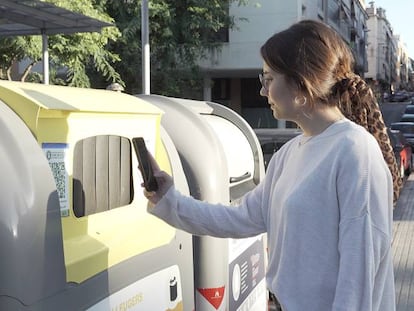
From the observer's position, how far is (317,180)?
1.75 metres

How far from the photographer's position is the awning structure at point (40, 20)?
7.73 metres

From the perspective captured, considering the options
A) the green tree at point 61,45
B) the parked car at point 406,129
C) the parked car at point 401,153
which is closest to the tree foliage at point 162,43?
the green tree at point 61,45

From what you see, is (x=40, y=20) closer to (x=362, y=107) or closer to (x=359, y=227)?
(x=362, y=107)

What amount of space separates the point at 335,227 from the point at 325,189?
0.12 m

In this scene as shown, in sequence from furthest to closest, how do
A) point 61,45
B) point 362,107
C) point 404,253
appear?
point 61,45 < point 404,253 < point 362,107

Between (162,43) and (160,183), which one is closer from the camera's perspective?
A: (160,183)

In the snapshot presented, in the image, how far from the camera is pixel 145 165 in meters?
2.13

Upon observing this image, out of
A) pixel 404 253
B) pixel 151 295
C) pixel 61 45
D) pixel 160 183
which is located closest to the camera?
pixel 160 183

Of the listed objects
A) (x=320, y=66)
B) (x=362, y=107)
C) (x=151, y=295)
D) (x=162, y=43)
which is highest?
(x=162, y=43)

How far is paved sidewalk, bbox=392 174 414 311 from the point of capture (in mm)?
6191

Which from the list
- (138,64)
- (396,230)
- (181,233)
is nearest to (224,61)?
(138,64)

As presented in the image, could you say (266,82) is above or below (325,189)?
above

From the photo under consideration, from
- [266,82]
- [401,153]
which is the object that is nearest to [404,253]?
[266,82]

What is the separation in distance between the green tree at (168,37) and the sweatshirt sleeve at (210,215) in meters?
18.1
